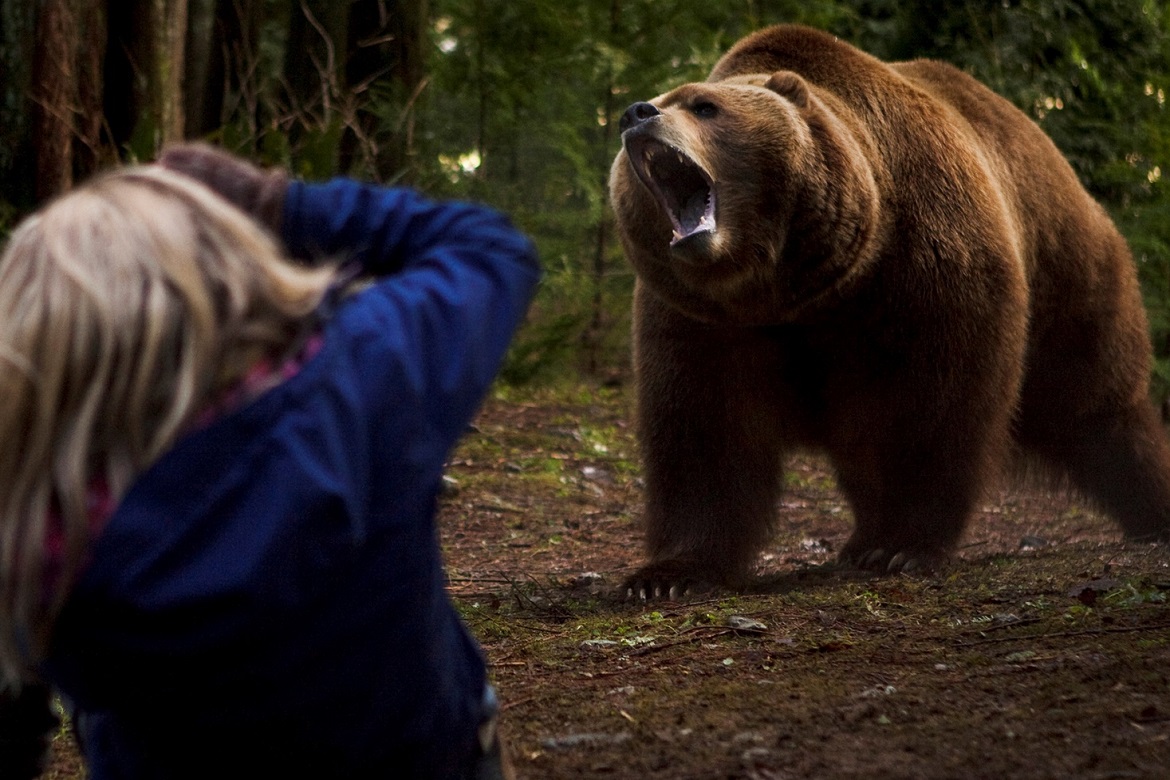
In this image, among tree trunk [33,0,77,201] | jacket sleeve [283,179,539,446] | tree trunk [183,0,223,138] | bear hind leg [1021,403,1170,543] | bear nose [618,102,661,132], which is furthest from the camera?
tree trunk [183,0,223,138]

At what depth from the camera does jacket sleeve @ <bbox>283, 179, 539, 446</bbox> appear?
196 centimetres

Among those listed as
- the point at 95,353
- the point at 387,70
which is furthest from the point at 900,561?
the point at 387,70

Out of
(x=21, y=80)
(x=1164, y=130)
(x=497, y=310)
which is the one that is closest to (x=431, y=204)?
(x=497, y=310)

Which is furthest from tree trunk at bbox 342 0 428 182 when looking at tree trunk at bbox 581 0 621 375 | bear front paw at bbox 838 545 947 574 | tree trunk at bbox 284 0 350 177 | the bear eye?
bear front paw at bbox 838 545 947 574

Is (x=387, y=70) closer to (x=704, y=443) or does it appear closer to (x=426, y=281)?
(x=704, y=443)

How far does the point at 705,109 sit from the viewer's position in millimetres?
5391

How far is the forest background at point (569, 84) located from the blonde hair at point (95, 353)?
22.6ft

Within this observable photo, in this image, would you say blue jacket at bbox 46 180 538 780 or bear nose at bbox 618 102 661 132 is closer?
blue jacket at bbox 46 180 538 780

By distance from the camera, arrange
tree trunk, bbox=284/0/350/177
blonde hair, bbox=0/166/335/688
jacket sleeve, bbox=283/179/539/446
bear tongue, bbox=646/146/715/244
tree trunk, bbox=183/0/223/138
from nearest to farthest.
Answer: blonde hair, bbox=0/166/335/688 < jacket sleeve, bbox=283/179/539/446 < bear tongue, bbox=646/146/715/244 < tree trunk, bbox=284/0/350/177 < tree trunk, bbox=183/0/223/138

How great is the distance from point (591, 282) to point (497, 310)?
8.32m

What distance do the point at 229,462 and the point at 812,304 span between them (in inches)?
152

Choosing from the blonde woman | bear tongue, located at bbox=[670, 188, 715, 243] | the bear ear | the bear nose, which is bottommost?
the blonde woman

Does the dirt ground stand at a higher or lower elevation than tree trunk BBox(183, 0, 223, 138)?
lower

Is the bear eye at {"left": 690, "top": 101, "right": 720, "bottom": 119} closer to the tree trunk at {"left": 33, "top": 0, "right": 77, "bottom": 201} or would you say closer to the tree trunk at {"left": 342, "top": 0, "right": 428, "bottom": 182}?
the tree trunk at {"left": 33, "top": 0, "right": 77, "bottom": 201}
